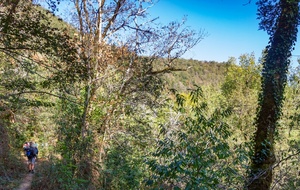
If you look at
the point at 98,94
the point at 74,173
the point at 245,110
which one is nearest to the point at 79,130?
the point at 74,173

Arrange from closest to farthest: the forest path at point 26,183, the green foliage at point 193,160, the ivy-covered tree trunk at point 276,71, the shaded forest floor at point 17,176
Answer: the green foliage at point 193,160 < the ivy-covered tree trunk at point 276,71 < the shaded forest floor at point 17,176 < the forest path at point 26,183

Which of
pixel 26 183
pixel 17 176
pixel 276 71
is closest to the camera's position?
pixel 276 71

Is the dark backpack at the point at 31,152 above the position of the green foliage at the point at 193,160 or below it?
below

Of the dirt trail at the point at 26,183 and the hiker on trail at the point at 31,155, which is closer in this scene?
the dirt trail at the point at 26,183

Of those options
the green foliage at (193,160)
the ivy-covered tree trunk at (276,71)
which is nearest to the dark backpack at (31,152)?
the green foliage at (193,160)

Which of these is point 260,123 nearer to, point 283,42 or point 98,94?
point 283,42

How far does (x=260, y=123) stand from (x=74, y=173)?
14.8ft

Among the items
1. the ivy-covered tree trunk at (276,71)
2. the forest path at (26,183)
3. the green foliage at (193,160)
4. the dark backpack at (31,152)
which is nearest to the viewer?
the green foliage at (193,160)

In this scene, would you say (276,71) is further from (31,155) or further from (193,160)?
(31,155)

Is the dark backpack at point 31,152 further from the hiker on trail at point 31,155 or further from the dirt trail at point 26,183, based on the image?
the dirt trail at point 26,183

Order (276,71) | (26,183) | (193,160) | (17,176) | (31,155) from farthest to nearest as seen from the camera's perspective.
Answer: (31,155), (17,176), (26,183), (276,71), (193,160)

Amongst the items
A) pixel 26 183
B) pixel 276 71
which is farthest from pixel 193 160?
pixel 26 183

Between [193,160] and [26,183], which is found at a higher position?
[193,160]

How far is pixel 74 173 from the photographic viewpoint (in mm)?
6637
